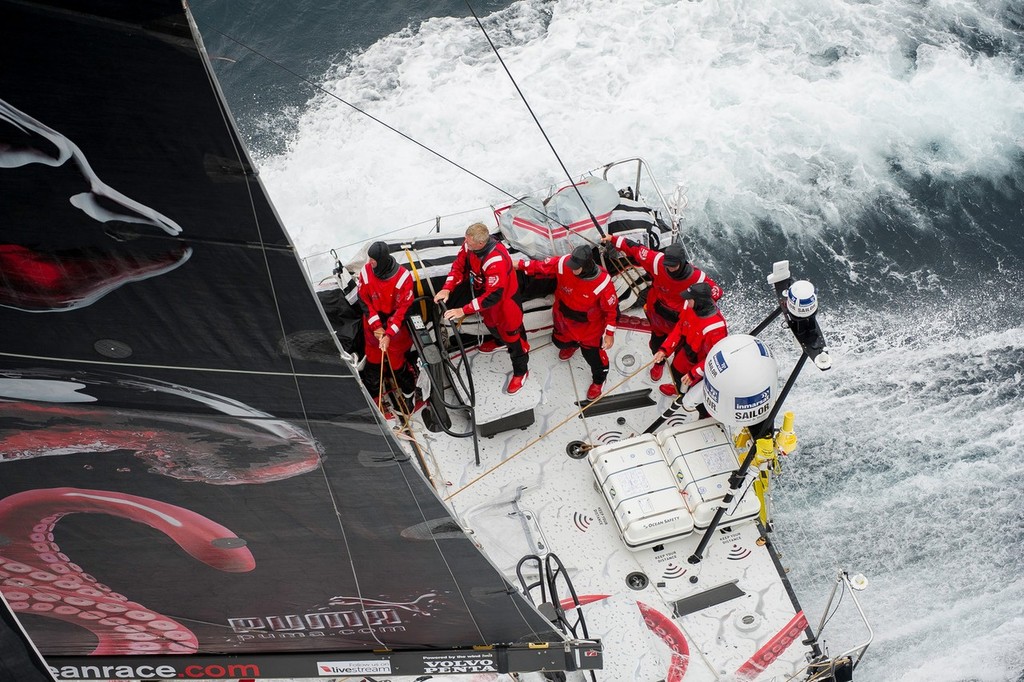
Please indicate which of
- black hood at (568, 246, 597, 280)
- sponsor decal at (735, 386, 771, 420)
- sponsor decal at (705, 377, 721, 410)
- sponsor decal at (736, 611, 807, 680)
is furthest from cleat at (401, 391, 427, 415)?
sponsor decal at (736, 611, 807, 680)

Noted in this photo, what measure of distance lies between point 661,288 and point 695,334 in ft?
1.45

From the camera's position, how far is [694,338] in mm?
5660

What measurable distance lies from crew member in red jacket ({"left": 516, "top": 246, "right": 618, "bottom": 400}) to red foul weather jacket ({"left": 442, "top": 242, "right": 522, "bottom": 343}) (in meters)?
0.26

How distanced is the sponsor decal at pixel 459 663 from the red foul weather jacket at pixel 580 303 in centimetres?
228

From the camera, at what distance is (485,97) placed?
34.0ft

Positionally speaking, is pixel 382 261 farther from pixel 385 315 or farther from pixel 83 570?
pixel 83 570

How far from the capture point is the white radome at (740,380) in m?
5.03

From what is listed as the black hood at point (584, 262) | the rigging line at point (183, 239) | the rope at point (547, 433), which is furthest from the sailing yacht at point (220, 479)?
the black hood at point (584, 262)

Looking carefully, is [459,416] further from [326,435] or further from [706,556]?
[326,435]

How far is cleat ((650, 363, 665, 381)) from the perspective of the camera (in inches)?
247

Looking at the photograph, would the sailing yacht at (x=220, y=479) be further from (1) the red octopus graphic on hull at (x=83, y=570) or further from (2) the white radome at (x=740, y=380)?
(2) the white radome at (x=740, y=380)

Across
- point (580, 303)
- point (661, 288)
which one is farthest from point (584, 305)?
point (661, 288)

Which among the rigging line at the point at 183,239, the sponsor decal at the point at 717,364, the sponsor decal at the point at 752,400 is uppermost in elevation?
the rigging line at the point at 183,239

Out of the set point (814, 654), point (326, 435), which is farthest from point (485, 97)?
point (326, 435)
